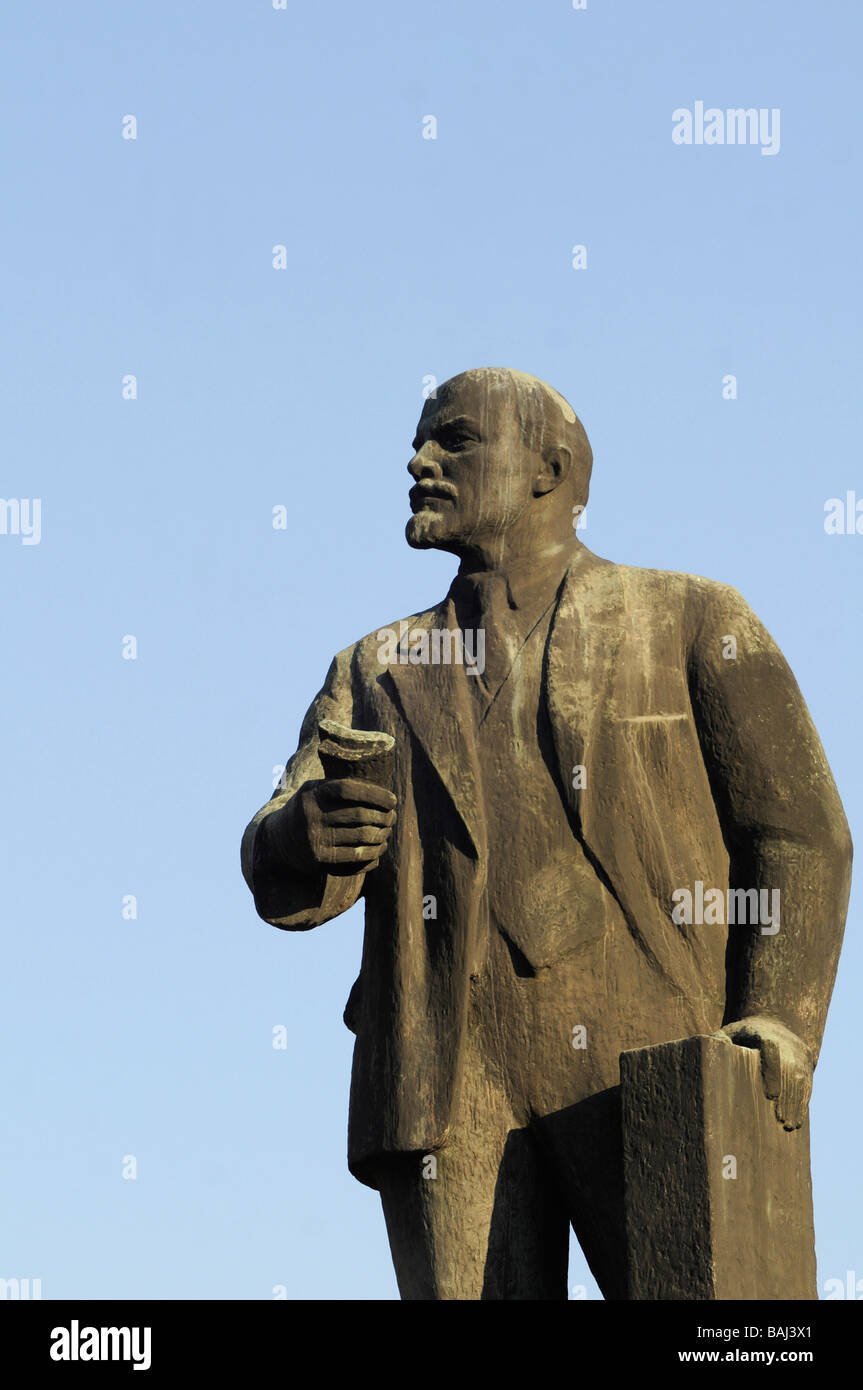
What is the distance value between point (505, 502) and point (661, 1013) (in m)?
2.01

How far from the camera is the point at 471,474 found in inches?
431

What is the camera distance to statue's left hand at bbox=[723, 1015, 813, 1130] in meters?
9.85

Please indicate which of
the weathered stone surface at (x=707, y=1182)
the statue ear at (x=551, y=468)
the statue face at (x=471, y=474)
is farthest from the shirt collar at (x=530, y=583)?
the weathered stone surface at (x=707, y=1182)

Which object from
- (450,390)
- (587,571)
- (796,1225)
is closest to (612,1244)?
(796,1225)

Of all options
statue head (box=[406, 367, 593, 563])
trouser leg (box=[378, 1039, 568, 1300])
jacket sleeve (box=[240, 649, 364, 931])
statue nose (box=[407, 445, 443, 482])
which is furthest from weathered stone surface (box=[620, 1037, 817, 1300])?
statue nose (box=[407, 445, 443, 482])

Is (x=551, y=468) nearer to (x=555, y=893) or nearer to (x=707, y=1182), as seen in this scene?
(x=555, y=893)

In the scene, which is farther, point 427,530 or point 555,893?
point 427,530

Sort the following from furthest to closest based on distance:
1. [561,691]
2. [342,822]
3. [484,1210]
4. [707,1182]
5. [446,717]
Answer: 1. [446,717]
2. [561,691]
3. [484,1210]
4. [342,822]
5. [707,1182]

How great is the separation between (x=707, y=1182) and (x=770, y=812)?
1504 millimetres

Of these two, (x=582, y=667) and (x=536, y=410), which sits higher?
(x=536, y=410)

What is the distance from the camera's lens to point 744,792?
34.3 feet

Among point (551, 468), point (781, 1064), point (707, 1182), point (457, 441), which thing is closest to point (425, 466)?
point (457, 441)

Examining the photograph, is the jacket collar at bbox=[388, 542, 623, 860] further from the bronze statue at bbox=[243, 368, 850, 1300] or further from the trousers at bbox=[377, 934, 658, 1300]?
the trousers at bbox=[377, 934, 658, 1300]
